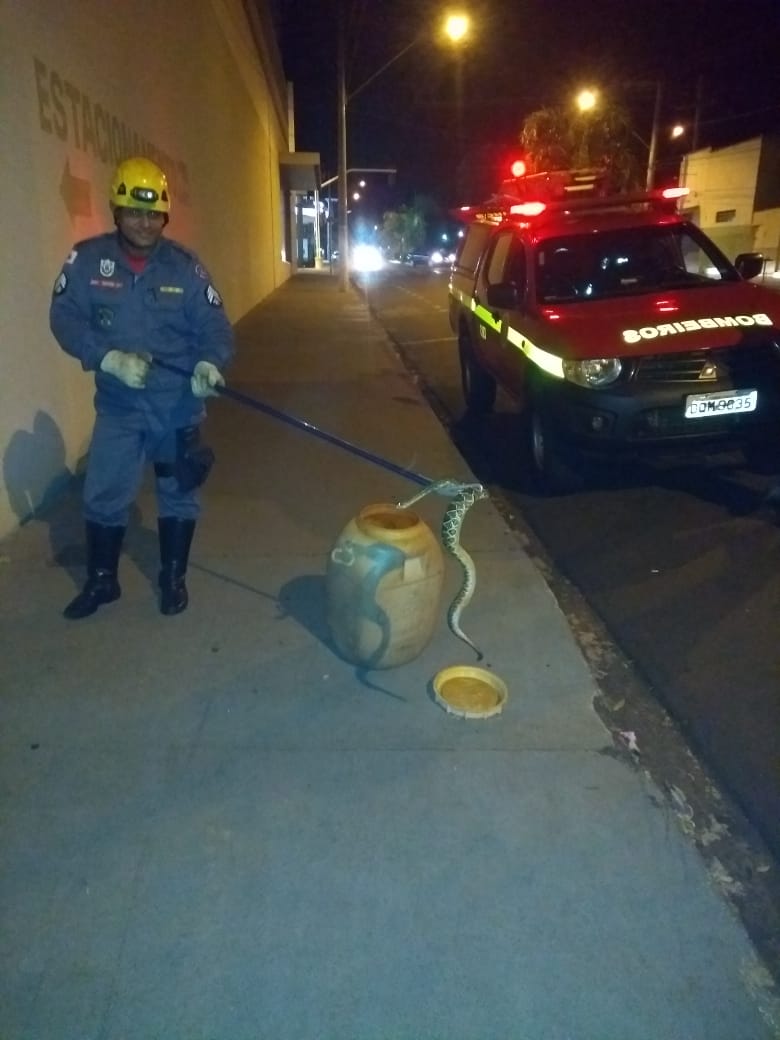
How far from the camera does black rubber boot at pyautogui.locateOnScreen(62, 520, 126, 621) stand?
161 inches

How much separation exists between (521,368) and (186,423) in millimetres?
3071

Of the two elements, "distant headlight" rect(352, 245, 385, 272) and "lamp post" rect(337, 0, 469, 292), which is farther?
"distant headlight" rect(352, 245, 385, 272)

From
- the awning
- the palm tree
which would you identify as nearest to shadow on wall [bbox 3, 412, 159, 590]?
the palm tree

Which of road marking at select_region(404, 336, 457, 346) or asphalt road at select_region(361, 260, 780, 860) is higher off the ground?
asphalt road at select_region(361, 260, 780, 860)

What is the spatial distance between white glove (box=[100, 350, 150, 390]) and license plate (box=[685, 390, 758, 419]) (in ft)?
11.0

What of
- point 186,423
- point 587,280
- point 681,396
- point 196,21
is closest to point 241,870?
point 186,423

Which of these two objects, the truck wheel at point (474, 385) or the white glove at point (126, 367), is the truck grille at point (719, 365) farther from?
the truck wheel at point (474, 385)

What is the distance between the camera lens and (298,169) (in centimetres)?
3434

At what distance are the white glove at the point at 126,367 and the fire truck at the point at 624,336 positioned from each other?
2.86 meters

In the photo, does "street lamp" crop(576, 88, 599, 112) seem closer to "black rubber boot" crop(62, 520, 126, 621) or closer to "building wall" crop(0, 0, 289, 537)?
"building wall" crop(0, 0, 289, 537)

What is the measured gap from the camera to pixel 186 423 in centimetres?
407

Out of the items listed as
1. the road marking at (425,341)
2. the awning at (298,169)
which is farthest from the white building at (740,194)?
the road marking at (425,341)

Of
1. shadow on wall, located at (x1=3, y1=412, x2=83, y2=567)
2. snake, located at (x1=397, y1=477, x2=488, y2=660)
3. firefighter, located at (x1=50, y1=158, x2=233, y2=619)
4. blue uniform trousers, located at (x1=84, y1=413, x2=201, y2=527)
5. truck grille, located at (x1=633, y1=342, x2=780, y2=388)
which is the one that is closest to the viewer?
snake, located at (x1=397, y1=477, x2=488, y2=660)

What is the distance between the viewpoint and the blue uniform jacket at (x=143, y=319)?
3.77 meters
